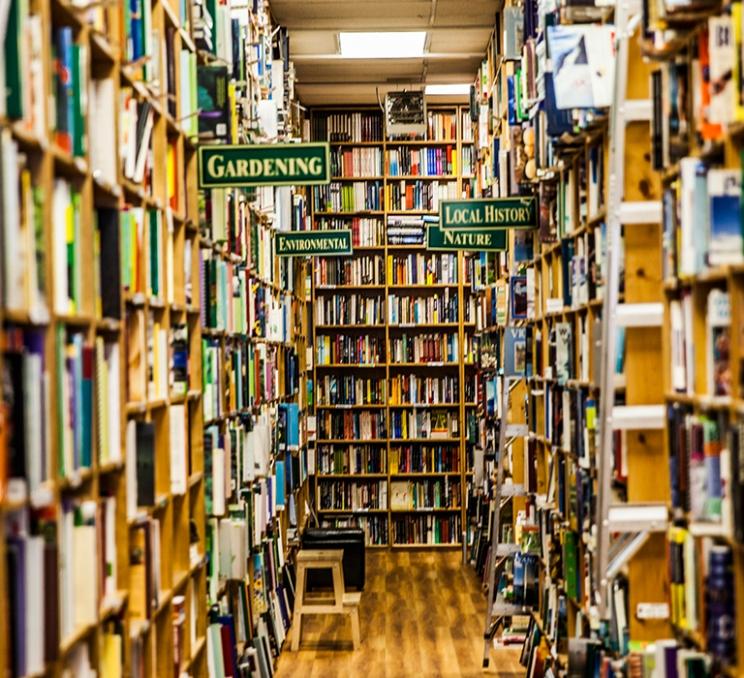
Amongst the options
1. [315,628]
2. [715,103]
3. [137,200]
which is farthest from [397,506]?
[715,103]

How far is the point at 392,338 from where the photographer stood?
11523mm

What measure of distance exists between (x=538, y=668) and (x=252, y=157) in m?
2.94

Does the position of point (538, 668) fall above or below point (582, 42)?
below

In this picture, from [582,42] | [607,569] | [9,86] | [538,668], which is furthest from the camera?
[538,668]

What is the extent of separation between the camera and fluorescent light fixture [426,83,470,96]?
1085 centimetres

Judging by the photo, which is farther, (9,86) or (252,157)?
(252,157)

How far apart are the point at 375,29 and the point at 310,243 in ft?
6.42

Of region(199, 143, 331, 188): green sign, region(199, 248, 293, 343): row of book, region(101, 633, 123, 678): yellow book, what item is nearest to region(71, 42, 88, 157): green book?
region(101, 633, 123, 678): yellow book

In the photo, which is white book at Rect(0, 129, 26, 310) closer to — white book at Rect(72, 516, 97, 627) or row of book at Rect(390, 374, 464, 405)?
white book at Rect(72, 516, 97, 627)

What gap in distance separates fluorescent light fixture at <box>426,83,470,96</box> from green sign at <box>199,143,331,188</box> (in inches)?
249

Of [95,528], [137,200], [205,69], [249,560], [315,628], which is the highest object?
[205,69]

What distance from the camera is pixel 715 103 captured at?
115 inches

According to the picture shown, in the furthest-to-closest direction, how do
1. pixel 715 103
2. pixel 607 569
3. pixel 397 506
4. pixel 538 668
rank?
pixel 397 506 → pixel 538 668 → pixel 607 569 → pixel 715 103

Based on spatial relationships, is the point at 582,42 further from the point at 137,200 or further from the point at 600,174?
the point at 137,200
